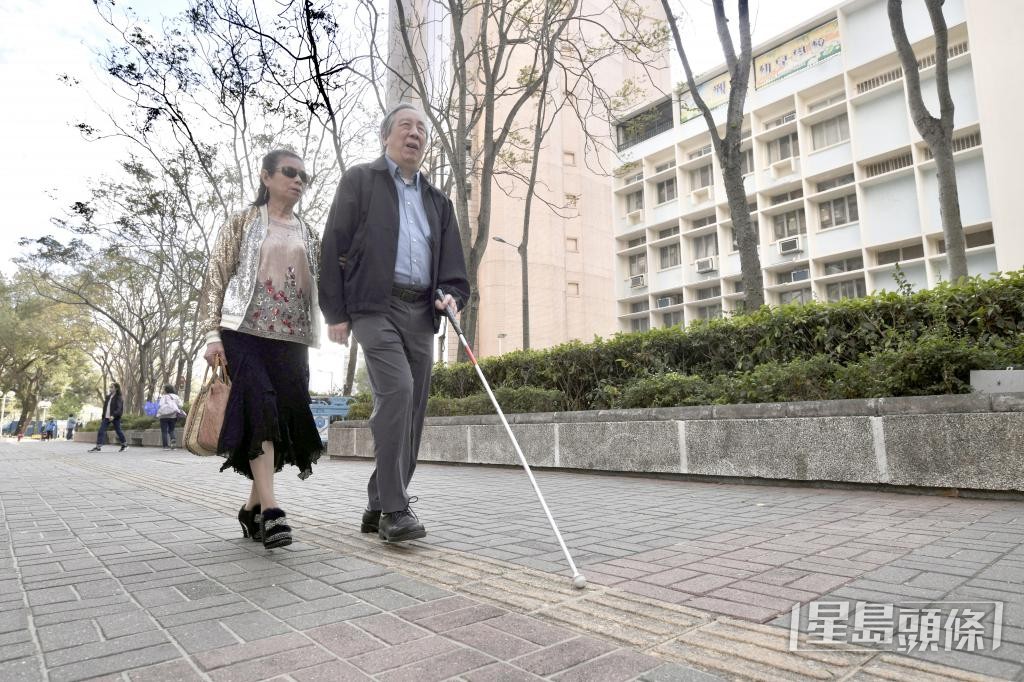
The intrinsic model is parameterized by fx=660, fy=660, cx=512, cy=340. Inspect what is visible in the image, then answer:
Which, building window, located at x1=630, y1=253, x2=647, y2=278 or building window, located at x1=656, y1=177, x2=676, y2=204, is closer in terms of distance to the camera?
building window, located at x1=656, y1=177, x2=676, y2=204

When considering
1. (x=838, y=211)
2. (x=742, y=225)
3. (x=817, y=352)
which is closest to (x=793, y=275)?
(x=838, y=211)

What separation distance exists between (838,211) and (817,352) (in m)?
29.2

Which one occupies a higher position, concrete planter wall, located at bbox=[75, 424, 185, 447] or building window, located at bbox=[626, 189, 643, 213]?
building window, located at bbox=[626, 189, 643, 213]

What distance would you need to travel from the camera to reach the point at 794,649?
71.1 inches

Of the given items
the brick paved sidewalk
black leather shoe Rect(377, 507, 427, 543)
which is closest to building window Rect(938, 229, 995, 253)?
the brick paved sidewalk

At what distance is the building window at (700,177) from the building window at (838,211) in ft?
23.8

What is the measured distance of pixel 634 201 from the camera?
4316 centimetres

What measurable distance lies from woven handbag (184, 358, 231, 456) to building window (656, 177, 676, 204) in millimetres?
39350

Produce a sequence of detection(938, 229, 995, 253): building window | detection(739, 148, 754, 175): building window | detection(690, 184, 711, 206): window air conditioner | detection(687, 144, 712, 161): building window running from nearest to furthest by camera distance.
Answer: detection(938, 229, 995, 253): building window → detection(739, 148, 754, 175): building window → detection(690, 184, 711, 206): window air conditioner → detection(687, 144, 712, 161): building window

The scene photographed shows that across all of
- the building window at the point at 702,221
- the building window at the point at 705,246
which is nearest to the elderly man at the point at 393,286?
the building window at the point at 705,246

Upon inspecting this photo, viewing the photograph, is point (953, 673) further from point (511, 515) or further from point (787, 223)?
point (787, 223)

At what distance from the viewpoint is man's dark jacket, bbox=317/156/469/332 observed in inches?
130

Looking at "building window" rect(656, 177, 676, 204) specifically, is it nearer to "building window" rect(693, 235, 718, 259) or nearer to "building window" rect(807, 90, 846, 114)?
"building window" rect(693, 235, 718, 259)

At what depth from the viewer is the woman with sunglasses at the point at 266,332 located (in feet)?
10.9
